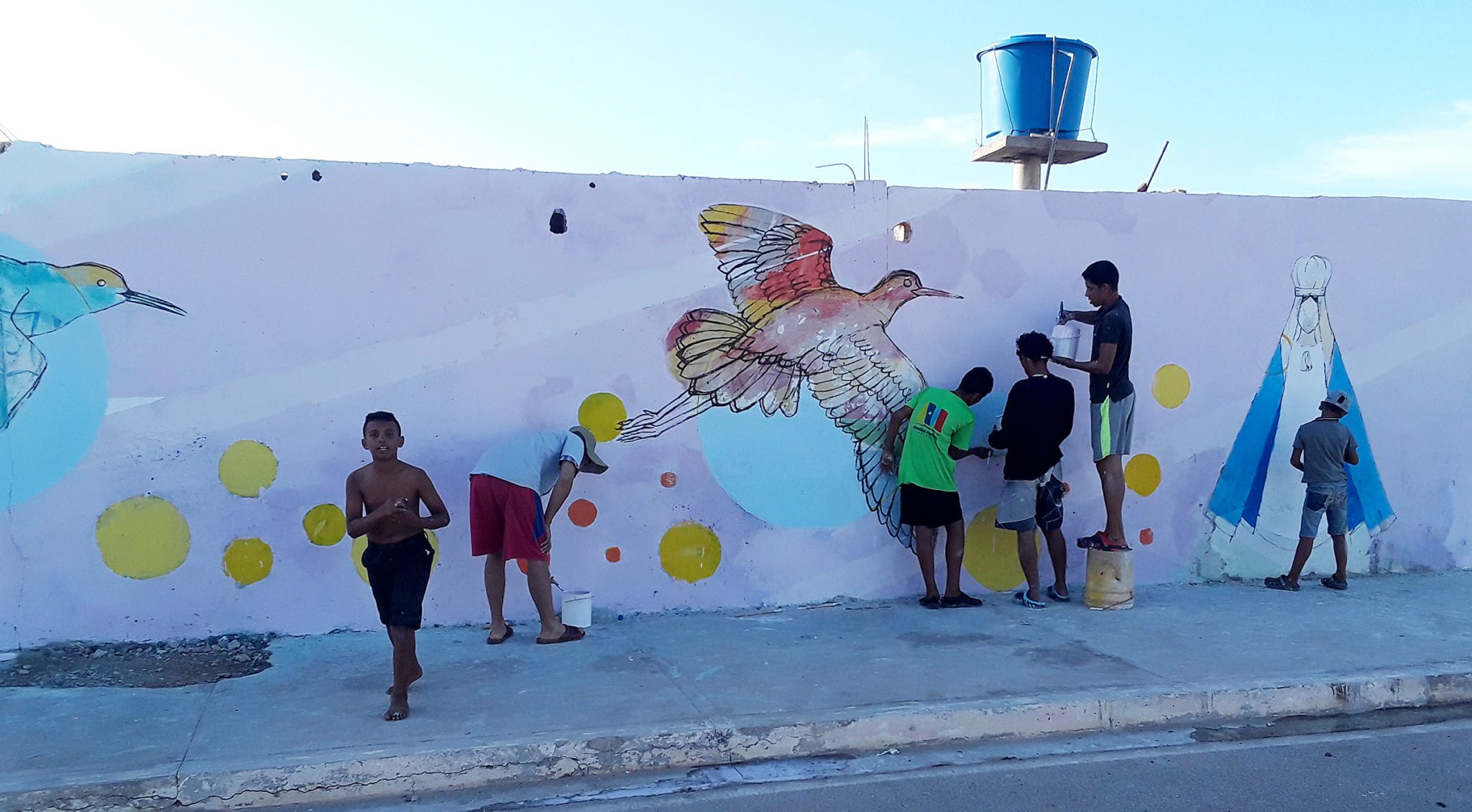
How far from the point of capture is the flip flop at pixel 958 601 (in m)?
7.12

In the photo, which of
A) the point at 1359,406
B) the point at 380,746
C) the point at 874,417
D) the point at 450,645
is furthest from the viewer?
the point at 1359,406

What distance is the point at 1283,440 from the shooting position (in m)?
8.02

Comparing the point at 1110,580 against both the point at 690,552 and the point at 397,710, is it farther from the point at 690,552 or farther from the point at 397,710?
the point at 397,710

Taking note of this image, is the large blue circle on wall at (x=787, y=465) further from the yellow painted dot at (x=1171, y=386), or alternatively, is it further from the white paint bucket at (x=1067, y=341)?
the yellow painted dot at (x=1171, y=386)

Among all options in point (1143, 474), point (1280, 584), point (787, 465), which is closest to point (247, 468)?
point (787, 465)

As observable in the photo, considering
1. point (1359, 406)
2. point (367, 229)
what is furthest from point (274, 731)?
point (1359, 406)

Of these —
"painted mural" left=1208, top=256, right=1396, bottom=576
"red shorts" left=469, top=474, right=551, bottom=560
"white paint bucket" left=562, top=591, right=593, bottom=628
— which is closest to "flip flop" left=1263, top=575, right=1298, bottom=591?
"painted mural" left=1208, top=256, right=1396, bottom=576

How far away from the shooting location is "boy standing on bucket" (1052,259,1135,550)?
275 inches

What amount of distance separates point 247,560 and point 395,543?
6.17 ft

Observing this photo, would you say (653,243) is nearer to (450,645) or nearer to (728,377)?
(728,377)

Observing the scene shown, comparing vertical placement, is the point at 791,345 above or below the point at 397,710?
above

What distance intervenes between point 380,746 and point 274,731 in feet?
1.89

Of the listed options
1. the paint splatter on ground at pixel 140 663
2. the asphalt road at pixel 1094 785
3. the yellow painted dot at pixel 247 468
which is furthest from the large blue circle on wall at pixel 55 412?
the asphalt road at pixel 1094 785

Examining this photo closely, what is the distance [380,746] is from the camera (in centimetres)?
450
